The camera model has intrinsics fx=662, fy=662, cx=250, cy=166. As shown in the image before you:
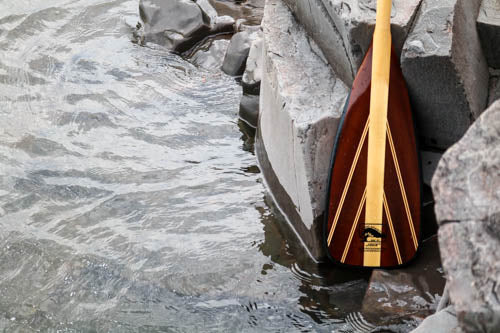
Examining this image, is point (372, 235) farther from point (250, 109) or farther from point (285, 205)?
point (250, 109)

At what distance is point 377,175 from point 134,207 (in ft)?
5.03

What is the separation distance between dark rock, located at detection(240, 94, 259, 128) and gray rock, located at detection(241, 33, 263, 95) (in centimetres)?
7

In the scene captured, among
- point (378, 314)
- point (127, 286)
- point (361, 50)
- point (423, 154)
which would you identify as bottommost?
point (127, 286)

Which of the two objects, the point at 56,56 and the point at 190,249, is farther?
the point at 56,56

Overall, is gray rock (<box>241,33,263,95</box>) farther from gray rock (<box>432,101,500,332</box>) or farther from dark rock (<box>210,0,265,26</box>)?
gray rock (<box>432,101,500,332</box>)

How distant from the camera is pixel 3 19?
6293mm

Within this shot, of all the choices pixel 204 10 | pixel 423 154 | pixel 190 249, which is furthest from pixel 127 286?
pixel 204 10

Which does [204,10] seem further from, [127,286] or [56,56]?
[127,286]

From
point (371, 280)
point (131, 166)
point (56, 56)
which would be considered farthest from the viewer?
point (56, 56)

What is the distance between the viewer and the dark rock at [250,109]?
478 cm

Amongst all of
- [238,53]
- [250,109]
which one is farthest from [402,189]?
[238,53]

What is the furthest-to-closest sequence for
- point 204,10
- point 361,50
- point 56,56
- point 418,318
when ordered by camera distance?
point 204,10 → point 56,56 → point 361,50 → point 418,318

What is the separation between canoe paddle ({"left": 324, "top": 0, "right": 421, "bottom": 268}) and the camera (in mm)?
3174

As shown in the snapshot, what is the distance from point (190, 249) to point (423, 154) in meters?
1.33
